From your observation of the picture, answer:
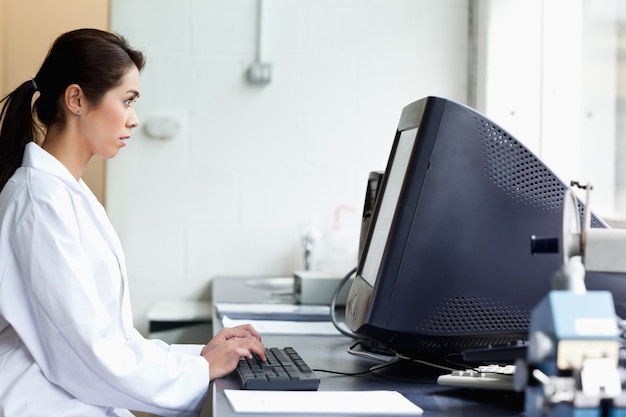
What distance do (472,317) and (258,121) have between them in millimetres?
1775

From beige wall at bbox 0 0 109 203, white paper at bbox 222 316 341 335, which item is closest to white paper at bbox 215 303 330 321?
white paper at bbox 222 316 341 335

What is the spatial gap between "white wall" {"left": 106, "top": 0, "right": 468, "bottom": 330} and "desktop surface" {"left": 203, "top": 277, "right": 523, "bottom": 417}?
1.16 metres

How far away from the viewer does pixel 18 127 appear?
1.71m

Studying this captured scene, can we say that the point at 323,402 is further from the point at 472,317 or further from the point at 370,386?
the point at 472,317

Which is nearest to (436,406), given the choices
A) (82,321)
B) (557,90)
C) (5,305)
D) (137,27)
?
(82,321)

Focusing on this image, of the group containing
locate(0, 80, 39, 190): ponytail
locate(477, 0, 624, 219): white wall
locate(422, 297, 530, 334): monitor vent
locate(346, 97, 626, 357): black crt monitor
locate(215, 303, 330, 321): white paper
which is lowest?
locate(215, 303, 330, 321): white paper

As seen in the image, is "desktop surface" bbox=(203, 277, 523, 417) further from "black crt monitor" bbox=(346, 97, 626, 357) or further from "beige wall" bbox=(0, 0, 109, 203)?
"beige wall" bbox=(0, 0, 109, 203)

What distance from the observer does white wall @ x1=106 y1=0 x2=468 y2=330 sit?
297cm

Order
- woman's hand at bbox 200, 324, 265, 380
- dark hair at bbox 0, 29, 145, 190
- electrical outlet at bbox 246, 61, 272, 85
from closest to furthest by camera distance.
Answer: woman's hand at bbox 200, 324, 265, 380 → dark hair at bbox 0, 29, 145, 190 → electrical outlet at bbox 246, 61, 272, 85

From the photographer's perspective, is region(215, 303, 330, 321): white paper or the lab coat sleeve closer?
the lab coat sleeve

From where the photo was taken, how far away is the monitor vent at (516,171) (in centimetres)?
134

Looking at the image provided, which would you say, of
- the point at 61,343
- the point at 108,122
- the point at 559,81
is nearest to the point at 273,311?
the point at 108,122

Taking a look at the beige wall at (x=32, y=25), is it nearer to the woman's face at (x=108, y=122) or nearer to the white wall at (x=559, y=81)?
the white wall at (x=559, y=81)

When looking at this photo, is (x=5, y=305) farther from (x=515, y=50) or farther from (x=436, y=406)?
(x=515, y=50)
